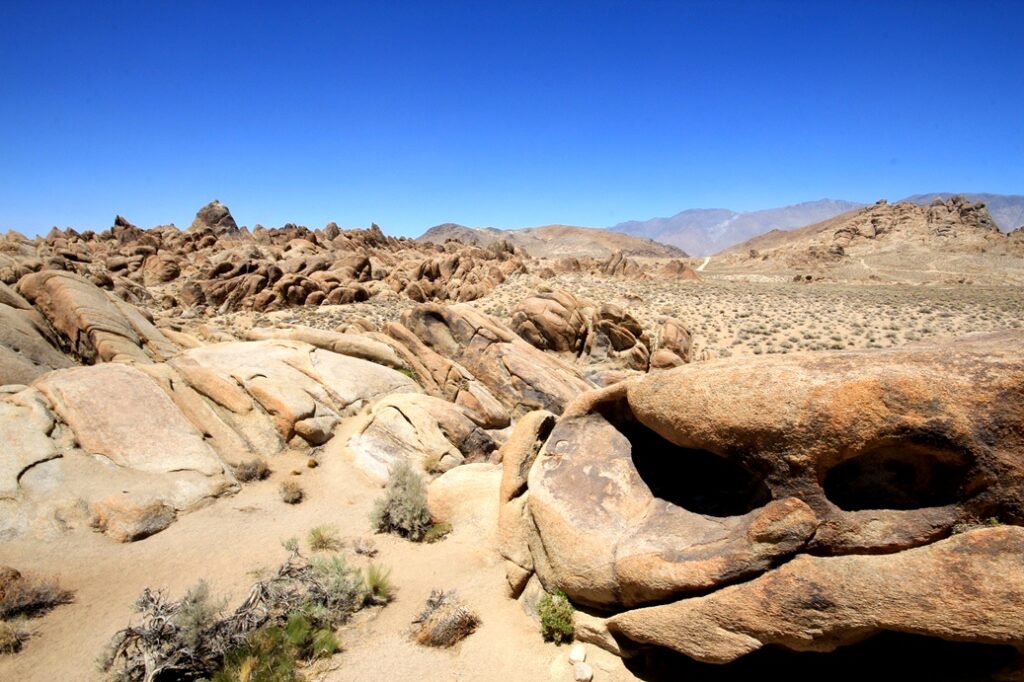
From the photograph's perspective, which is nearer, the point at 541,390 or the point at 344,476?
the point at 344,476

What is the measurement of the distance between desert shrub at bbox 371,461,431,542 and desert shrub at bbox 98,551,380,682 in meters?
2.10

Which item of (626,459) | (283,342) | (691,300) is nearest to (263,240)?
(691,300)

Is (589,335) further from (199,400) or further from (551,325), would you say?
(199,400)

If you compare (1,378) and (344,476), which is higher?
(1,378)

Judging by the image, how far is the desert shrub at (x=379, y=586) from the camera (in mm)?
7570

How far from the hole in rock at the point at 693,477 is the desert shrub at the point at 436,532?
12.9 ft

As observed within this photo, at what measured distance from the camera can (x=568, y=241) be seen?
482 ft

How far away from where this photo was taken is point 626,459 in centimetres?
730

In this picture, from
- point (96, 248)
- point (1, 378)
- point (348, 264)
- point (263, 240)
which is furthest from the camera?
point (263, 240)

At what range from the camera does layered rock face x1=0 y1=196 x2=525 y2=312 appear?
3706cm

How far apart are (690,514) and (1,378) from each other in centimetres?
1456

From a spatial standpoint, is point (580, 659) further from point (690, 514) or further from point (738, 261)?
point (738, 261)

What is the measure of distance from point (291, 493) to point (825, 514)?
31.7 ft

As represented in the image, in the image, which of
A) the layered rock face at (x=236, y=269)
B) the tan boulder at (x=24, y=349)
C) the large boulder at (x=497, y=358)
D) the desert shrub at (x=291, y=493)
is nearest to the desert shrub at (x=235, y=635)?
the desert shrub at (x=291, y=493)
